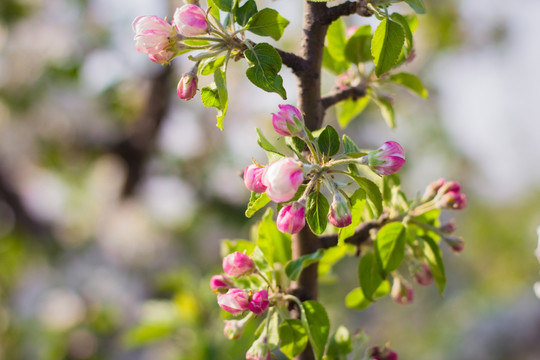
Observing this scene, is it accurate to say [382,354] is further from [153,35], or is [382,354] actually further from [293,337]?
[153,35]

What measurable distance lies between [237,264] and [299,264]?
0.06 m

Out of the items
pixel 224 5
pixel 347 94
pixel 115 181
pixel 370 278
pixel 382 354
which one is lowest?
pixel 115 181

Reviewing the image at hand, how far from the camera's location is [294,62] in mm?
435

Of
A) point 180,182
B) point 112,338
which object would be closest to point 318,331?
point 112,338

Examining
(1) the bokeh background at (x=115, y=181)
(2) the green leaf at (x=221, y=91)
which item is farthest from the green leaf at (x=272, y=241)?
(1) the bokeh background at (x=115, y=181)

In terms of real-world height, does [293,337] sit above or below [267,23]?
below

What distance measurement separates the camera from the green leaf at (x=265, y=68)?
0.38m

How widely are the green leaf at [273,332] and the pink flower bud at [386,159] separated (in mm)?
168

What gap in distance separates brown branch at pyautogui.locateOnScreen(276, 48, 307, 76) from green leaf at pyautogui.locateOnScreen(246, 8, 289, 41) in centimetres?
2

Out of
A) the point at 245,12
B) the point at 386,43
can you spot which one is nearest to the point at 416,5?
the point at 386,43

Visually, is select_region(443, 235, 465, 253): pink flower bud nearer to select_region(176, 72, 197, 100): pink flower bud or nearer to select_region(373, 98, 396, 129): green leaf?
select_region(373, 98, 396, 129): green leaf

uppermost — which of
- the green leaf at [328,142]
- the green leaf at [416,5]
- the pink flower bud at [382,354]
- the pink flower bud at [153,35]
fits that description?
the green leaf at [416,5]

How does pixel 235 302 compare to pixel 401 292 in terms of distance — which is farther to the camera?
pixel 401 292

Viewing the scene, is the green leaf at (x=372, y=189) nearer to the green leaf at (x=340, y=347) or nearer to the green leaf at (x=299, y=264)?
the green leaf at (x=299, y=264)
